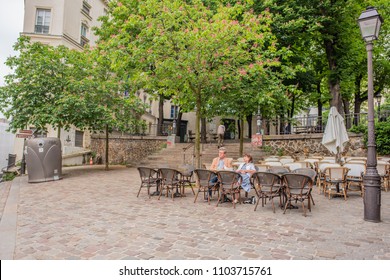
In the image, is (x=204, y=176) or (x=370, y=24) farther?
(x=204, y=176)

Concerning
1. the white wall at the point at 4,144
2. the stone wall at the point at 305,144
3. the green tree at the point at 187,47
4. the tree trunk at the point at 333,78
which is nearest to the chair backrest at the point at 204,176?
the green tree at the point at 187,47

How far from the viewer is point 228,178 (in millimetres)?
7281

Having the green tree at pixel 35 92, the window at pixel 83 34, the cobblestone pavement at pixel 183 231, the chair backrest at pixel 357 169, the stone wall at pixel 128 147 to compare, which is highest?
the window at pixel 83 34

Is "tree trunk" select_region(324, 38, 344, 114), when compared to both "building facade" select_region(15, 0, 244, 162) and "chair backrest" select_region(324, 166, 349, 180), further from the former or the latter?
"building facade" select_region(15, 0, 244, 162)

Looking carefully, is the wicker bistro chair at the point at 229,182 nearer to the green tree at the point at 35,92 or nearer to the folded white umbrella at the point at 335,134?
the folded white umbrella at the point at 335,134

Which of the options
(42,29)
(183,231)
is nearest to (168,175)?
(183,231)

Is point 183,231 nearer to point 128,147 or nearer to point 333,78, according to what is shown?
point 333,78

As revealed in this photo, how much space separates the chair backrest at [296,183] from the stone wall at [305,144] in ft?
34.0

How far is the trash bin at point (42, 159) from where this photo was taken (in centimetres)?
1186

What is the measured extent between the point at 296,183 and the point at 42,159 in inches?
421

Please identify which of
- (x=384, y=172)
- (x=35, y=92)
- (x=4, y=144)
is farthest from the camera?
(x=4, y=144)

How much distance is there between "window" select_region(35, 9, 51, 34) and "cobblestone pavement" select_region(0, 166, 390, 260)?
2190 cm

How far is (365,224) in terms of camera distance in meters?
5.48
